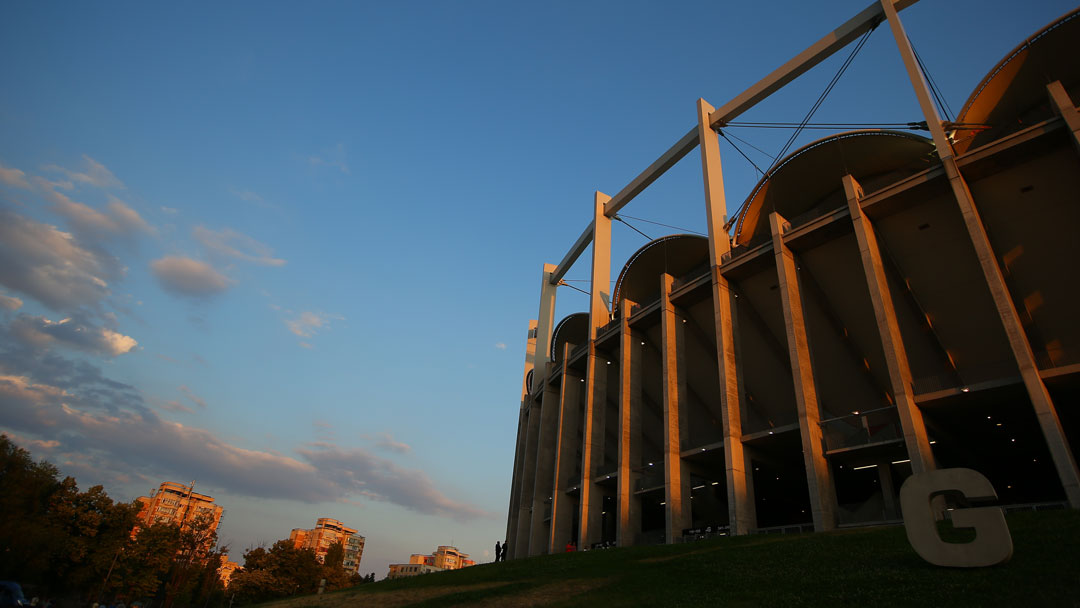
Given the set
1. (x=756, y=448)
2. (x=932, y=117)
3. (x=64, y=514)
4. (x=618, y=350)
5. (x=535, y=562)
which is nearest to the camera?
(x=535, y=562)

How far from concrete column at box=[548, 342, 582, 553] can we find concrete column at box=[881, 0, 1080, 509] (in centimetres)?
2533

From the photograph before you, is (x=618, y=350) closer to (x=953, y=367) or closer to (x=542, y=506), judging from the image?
(x=542, y=506)

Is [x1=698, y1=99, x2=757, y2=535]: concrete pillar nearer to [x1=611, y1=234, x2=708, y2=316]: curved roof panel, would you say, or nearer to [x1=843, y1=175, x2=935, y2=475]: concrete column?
[x1=611, y1=234, x2=708, y2=316]: curved roof panel

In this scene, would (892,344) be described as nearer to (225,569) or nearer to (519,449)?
(519,449)

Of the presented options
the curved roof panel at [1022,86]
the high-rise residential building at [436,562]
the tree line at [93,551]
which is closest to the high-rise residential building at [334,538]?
the high-rise residential building at [436,562]

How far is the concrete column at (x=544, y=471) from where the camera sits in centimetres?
4072

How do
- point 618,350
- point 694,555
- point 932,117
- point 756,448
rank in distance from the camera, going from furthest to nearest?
point 618,350, point 756,448, point 932,117, point 694,555

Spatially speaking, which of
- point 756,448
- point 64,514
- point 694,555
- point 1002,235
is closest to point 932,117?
point 1002,235

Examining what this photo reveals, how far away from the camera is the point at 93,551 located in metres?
45.2

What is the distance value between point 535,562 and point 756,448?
41.7ft

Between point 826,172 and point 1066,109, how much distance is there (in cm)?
983

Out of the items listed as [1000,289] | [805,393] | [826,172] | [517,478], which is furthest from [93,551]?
[1000,289]

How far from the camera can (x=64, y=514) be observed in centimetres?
4459

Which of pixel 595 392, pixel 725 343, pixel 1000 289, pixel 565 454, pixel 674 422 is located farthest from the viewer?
pixel 565 454
